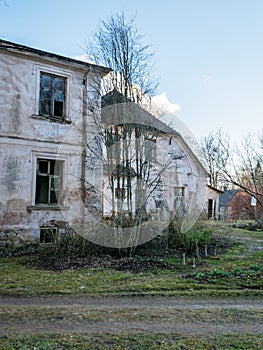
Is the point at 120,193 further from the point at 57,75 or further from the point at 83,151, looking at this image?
the point at 57,75

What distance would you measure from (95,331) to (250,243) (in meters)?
11.1

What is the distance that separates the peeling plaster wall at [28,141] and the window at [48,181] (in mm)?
253

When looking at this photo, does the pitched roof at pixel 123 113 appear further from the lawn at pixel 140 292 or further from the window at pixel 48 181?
the lawn at pixel 140 292

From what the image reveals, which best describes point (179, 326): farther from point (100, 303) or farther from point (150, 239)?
point (150, 239)

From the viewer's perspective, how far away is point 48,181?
12.4 metres

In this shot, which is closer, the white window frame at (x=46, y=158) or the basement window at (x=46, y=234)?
the white window frame at (x=46, y=158)

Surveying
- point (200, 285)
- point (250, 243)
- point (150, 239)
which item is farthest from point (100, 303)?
point (250, 243)

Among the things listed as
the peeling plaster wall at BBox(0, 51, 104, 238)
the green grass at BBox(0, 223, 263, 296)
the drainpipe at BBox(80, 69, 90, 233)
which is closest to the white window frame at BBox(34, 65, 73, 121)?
the peeling plaster wall at BBox(0, 51, 104, 238)

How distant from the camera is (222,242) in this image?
13477mm

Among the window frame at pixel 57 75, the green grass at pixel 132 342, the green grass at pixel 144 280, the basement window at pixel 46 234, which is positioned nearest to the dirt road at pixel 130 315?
the green grass at pixel 132 342

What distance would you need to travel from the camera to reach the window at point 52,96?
1239 centimetres

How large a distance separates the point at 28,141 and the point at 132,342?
9152 millimetres

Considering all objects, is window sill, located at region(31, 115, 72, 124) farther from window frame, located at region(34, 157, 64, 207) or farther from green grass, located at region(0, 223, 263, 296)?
green grass, located at region(0, 223, 263, 296)

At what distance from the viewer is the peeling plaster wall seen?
11.5 m
